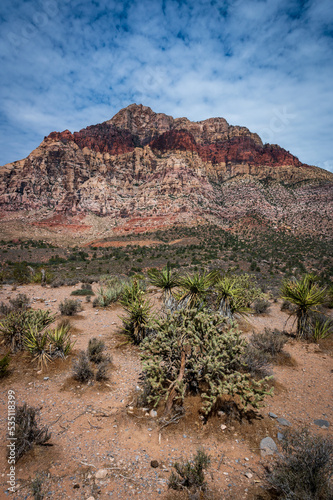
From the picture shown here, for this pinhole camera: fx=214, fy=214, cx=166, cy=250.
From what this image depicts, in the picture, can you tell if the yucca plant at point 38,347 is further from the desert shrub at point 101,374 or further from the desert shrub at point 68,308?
the desert shrub at point 68,308

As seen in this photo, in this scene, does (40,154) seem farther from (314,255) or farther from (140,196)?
(314,255)

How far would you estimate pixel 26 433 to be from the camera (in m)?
3.21

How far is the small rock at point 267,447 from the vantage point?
3424 millimetres

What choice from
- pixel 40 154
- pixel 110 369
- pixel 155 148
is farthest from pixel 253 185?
pixel 110 369

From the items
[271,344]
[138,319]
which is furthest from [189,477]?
[271,344]

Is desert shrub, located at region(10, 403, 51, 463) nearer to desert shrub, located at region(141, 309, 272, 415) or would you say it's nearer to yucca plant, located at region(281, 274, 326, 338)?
desert shrub, located at region(141, 309, 272, 415)

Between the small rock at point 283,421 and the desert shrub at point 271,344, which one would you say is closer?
the small rock at point 283,421

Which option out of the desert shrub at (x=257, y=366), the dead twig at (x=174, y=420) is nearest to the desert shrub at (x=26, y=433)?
the dead twig at (x=174, y=420)

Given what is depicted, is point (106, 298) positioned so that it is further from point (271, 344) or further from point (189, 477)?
point (189, 477)

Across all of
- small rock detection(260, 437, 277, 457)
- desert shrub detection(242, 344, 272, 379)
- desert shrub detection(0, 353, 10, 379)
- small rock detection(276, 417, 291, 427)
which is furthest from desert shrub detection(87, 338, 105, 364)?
small rock detection(276, 417, 291, 427)

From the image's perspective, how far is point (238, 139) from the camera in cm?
9956

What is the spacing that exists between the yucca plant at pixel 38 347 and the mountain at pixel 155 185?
56475 millimetres

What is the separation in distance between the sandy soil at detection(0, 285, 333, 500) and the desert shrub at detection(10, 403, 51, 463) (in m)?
0.11

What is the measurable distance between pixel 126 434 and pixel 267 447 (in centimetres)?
236
